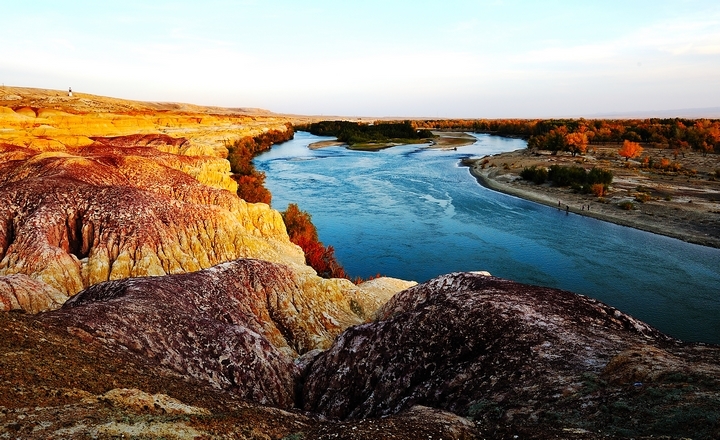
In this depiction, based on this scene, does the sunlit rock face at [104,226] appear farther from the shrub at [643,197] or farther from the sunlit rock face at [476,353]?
the shrub at [643,197]

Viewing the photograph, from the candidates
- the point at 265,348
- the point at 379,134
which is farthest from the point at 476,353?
the point at 379,134

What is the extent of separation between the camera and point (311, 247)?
35219 millimetres

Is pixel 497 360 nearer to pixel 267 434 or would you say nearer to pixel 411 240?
A: pixel 267 434

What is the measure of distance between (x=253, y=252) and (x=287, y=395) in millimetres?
13908

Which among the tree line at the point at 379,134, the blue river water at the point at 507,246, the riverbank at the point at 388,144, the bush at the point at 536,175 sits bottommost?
the blue river water at the point at 507,246

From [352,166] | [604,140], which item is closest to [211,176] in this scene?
[352,166]

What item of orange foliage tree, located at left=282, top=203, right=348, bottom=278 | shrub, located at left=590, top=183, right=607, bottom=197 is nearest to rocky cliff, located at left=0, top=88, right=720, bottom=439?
orange foliage tree, located at left=282, top=203, right=348, bottom=278

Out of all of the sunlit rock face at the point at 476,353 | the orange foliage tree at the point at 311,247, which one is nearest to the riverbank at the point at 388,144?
the orange foliage tree at the point at 311,247

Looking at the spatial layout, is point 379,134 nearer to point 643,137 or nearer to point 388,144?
point 388,144

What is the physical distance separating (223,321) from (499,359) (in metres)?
9.24

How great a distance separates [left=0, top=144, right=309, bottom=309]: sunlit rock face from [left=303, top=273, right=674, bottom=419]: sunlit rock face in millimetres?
10953

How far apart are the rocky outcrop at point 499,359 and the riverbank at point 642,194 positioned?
132ft

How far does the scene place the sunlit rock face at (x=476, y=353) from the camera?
9.85m

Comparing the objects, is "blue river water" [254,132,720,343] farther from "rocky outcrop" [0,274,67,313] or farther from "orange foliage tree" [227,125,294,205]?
"rocky outcrop" [0,274,67,313]
